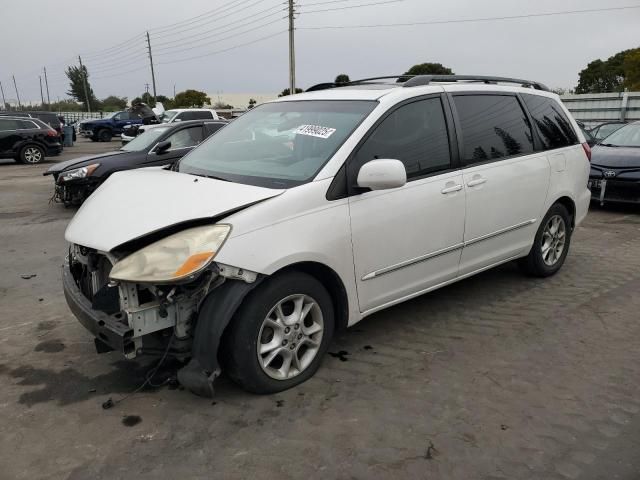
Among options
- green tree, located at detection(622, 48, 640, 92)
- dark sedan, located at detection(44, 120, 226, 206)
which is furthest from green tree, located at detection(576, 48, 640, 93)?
dark sedan, located at detection(44, 120, 226, 206)

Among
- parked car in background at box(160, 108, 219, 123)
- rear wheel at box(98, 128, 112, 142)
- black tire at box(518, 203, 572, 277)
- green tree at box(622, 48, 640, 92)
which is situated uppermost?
green tree at box(622, 48, 640, 92)

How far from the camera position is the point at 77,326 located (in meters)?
4.18

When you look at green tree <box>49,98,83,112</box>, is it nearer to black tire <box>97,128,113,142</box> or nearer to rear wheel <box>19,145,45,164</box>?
black tire <box>97,128,113,142</box>

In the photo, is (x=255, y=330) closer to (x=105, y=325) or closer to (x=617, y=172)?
(x=105, y=325)

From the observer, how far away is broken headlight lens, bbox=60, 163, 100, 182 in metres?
8.72

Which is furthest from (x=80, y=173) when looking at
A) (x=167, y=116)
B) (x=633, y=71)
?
(x=633, y=71)

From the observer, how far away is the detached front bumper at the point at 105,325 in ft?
9.06

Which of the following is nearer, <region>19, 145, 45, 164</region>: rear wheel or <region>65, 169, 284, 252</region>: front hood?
<region>65, 169, 284, 252</region>: front hood

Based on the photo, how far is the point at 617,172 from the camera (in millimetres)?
8352

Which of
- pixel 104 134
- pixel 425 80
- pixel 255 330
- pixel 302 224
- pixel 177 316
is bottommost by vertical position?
pixel 255 330

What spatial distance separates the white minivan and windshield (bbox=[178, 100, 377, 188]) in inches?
0.6

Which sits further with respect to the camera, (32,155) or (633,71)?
(633,71)

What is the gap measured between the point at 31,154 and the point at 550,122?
57.1 feet

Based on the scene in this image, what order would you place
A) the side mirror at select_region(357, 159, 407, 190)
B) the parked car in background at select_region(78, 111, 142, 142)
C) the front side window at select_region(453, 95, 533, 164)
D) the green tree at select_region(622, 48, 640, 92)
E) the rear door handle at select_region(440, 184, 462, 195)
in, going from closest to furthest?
the side mirror at select_region(357, 159, 407, 190) → the rear door handle at select_region(440, 184, 462, 195) → the front side window at select_region(453, 95, 533, 164) → the parked car in background at select_region(78, 111, 142, 142) → the green tree at select_region(622, 48, 640, 92)
